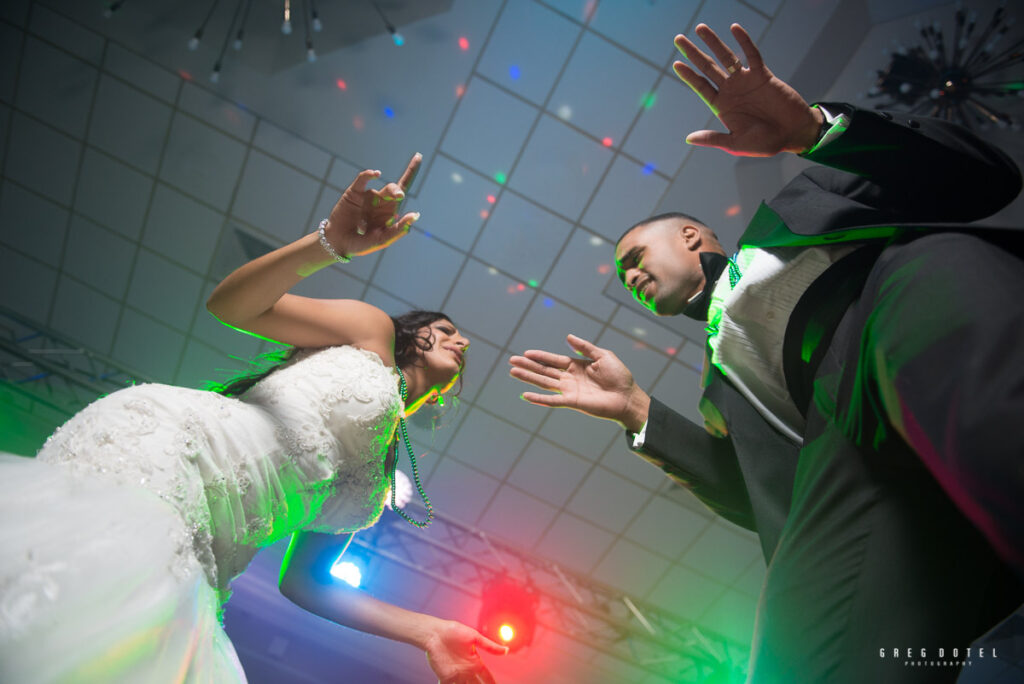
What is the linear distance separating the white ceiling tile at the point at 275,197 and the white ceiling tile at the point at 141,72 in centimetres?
59

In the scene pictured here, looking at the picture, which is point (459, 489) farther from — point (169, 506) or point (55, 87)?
point (55, 87)

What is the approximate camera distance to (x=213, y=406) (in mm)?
1308

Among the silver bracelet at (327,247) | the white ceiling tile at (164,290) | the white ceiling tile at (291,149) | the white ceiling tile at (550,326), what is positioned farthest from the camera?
the white ceiling tile at (164,290)

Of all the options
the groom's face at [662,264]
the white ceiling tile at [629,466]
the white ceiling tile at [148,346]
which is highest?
the groom's face at [662,264]

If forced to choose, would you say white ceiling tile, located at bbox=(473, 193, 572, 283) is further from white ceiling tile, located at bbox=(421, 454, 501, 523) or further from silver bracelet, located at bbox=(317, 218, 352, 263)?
silver bracelet, located at bbox=(317, 218, 352, 263)

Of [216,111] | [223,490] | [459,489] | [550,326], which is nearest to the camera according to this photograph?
[223,490]

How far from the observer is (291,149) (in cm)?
356

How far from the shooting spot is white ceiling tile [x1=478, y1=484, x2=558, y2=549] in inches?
188

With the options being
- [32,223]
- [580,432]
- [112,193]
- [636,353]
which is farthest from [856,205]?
[32,223]

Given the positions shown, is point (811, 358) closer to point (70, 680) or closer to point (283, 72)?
point (70, 680)

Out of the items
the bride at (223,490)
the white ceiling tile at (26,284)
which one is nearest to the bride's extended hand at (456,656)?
the bride at (223,490)

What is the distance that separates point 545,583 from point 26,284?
5.01 metres

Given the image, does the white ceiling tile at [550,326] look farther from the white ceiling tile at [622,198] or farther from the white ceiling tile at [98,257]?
the white ceiling tile at [98,257]

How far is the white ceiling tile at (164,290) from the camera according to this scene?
414 centimetres
